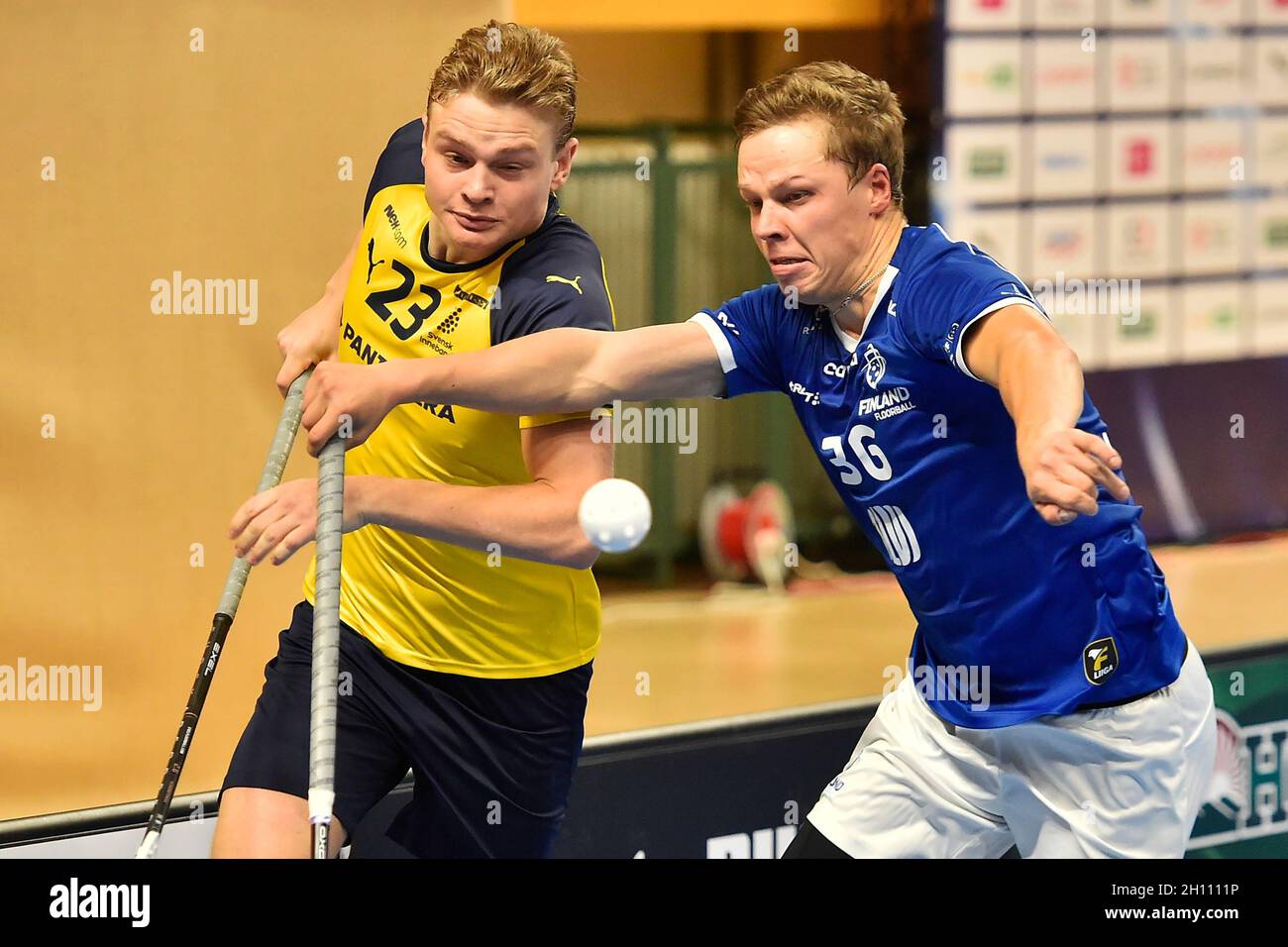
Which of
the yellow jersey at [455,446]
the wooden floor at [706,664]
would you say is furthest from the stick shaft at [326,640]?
the wooden floor at [706,664]

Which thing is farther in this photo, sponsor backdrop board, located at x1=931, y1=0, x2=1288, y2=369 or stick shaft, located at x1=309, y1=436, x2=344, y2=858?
sponsor backdrop board, located at x1=931, y1=0, x2=1288, y2=369

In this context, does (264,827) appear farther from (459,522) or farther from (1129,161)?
(1129,161)

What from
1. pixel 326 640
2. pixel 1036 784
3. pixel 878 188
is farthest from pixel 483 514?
pixel 1036 784

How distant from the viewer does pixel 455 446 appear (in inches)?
118

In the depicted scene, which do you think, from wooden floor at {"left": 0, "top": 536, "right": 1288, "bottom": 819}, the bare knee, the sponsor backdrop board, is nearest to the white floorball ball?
Result: the bare knee

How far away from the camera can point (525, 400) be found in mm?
2797

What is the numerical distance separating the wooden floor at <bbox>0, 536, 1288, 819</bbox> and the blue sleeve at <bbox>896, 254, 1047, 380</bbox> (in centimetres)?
207

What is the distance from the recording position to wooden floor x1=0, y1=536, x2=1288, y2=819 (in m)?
3.88

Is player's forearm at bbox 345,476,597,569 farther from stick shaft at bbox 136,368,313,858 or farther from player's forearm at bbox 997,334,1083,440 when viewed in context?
player's forearm at bbox 997,334,1083,440

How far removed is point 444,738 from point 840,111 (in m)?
1.34

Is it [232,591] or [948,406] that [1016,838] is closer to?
[948,406]

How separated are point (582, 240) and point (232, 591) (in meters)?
0.90
